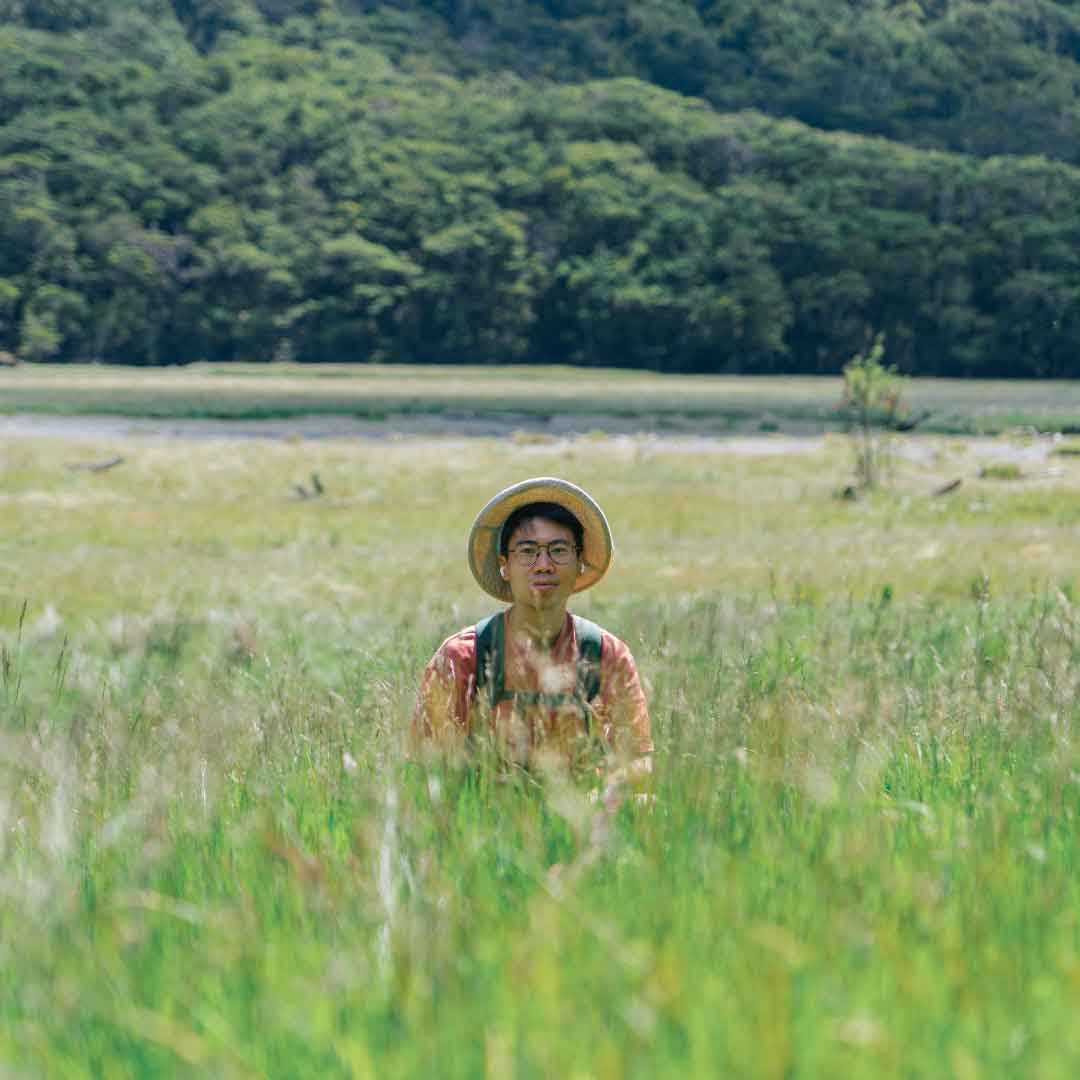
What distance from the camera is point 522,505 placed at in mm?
4969

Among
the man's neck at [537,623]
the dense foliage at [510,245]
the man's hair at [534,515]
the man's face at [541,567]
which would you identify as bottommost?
the man's neck at [537,623]

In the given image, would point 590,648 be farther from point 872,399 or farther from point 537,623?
point 872,399

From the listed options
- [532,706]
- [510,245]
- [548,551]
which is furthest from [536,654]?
[510,245]

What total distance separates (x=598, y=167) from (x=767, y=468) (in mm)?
121112

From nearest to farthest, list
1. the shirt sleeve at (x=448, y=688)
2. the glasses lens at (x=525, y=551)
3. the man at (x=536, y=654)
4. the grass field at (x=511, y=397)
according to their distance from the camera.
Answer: the man at (x=536, y=654), the shirt sleeve at (x=448, y=688), the glasses lens at (x=525, y=551), the grass field at (x=511, y=397)

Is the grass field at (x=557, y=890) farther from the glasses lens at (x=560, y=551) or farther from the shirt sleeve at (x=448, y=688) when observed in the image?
the glasses lens at (x=560, y=551)

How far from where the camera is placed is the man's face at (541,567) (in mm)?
4590

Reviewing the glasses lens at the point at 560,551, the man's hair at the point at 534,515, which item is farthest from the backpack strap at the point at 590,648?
the man's hair at the point at 534,515

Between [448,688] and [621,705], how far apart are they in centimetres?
66

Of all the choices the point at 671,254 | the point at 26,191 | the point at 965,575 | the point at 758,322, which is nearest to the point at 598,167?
the point at 671,254

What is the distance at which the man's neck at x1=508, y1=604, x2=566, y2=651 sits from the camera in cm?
456

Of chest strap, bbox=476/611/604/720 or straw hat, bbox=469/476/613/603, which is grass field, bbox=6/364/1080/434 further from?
chest strap, bbox=476/611/604/720

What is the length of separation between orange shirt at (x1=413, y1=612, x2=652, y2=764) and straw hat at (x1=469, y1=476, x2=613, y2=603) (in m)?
0.35

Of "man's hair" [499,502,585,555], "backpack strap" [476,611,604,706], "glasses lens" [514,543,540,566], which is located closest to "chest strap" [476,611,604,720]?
"backpack strap" [476,611,604,706]
